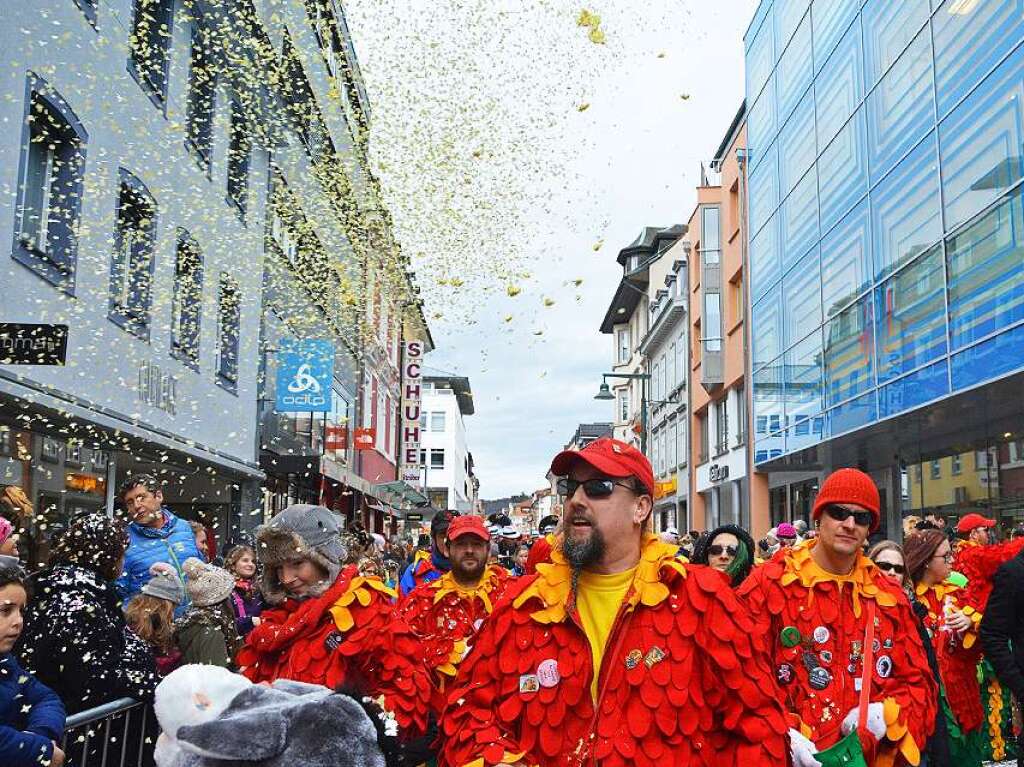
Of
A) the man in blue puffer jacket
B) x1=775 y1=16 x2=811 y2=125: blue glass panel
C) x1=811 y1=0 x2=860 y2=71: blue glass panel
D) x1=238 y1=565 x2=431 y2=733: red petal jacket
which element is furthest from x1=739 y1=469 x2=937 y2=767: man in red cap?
x1=775 y1=16 x2=811 y2=125: blue glass panel

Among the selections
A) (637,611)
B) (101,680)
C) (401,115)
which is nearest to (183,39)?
(401,115)

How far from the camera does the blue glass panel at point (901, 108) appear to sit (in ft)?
47.5

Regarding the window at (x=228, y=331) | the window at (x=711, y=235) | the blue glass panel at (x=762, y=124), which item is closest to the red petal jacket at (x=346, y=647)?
the window at (x=228, y=331)

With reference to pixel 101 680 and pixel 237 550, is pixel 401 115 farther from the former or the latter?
pixel 101 680

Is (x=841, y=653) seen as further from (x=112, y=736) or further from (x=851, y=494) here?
(x=112, y=736)

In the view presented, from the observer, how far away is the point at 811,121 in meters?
20.2

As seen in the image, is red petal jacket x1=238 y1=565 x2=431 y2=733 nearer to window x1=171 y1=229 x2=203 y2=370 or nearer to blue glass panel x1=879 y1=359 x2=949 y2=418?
window x1=171 y1=229 x2=203 y2=370

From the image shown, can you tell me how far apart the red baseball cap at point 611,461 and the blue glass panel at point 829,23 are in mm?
16565

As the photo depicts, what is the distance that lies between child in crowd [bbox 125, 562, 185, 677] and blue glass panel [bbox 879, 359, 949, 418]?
1120 cm

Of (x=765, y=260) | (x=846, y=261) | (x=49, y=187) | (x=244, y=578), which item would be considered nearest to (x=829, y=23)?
(x=846, y=261)

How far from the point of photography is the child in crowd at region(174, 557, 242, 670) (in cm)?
561

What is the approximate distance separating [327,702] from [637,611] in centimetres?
106

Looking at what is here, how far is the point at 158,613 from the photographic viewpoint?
5.23 meters

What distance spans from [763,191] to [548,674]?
23064mm
